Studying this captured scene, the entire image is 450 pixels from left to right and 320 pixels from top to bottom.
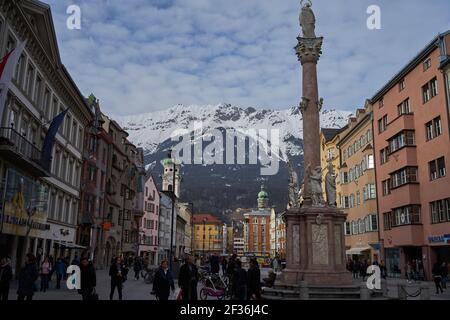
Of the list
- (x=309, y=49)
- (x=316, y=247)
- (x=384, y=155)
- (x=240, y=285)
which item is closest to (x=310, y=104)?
(x=309, y=49)

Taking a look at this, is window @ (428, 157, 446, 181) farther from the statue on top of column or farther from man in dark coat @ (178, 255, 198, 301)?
man in dark coat @ (178, 255, 198, 301)

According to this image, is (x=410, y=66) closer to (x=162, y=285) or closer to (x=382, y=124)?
(x=382, y=124)

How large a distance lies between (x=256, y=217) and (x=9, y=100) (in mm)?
157442

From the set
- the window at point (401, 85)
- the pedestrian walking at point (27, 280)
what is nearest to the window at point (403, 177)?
the window at point (401, 85)

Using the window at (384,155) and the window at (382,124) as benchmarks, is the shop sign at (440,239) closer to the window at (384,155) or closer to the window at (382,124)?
the window at (384,155)

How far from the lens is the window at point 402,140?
43.0m

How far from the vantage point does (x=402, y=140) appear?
44.2m

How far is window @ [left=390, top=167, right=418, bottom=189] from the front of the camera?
4234cm

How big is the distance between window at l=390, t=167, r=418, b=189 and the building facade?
30.0 metres

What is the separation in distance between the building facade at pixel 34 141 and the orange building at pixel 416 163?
2961 centimetres

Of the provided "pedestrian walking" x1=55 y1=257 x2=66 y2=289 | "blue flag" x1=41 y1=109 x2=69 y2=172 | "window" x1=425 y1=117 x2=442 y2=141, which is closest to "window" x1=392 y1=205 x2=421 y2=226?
"window" x1=425 y1=117 x2=442 y2=141

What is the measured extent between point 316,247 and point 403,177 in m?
26.0
